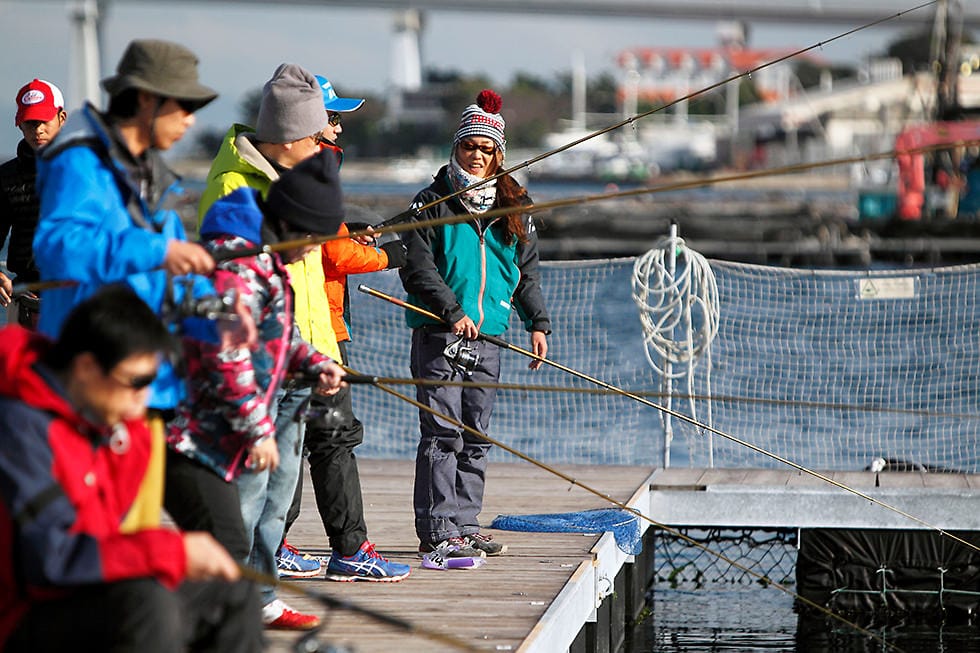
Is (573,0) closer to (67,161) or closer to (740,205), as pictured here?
(740,205)

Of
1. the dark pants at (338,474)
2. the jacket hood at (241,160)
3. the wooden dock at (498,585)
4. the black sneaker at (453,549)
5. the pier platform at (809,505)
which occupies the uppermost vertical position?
the jacket hood at (241,160)

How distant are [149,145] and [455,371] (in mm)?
1902

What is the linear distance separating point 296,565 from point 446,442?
60 centimetres

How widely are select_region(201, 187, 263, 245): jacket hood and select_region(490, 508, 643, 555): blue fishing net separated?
2.31 m

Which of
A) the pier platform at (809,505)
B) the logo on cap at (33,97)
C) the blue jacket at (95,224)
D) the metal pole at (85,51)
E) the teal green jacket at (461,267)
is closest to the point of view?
the blue jacket at (95,224)

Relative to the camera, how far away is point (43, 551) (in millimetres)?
2338

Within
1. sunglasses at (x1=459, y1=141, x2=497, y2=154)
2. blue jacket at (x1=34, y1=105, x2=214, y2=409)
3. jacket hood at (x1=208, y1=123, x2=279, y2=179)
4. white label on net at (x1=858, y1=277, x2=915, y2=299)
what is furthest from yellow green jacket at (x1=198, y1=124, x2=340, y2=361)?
white label on net at (x1=858, y1=277, x2=915, y2=299)

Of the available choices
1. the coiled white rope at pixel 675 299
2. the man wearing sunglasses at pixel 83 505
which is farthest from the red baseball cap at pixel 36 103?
the coiled white rope at pixel 675 299

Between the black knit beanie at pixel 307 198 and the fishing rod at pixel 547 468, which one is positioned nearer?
the black knit beanie at pixel 307 198

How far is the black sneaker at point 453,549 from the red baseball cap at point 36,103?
182 centimetres

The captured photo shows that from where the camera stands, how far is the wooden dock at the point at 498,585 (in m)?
Answer: 3.84

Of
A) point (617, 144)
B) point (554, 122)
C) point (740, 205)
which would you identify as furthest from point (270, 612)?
point (554, 122)

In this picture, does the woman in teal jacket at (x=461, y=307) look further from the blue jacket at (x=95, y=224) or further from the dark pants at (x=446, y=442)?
the blue jacket at (x=95, y=224)

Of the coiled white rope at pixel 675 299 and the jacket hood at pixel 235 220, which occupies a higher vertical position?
the jacket hood at pixel 235 220
